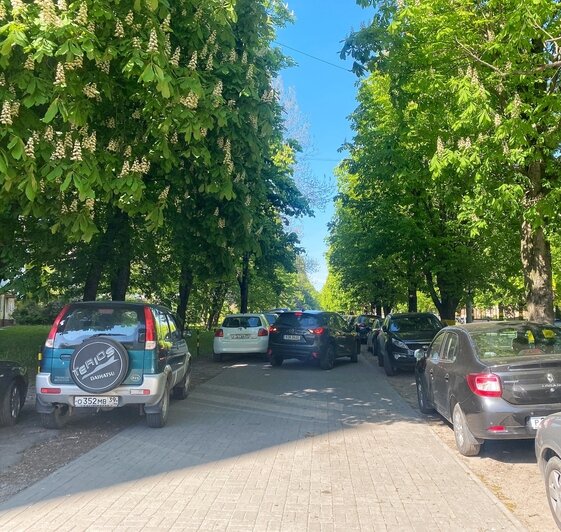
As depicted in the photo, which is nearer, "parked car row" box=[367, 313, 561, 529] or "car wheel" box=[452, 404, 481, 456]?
"parked car row" box=[367, 313, 561, 529]

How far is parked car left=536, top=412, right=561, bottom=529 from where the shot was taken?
4.39m

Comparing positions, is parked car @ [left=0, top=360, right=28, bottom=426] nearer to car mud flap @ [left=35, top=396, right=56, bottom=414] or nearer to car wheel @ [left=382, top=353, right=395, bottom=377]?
car mud flap @ [left=35, top=396, right=56, bottom=414]

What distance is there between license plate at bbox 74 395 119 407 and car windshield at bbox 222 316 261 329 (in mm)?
10937

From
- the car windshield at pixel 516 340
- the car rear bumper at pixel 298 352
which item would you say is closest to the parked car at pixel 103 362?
the car windshield at pixel 516 340

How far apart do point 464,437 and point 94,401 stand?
462 centimetres

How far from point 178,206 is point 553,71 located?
7455 mm

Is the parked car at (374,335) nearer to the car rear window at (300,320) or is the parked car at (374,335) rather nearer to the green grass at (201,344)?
the car rear window at (300,320)

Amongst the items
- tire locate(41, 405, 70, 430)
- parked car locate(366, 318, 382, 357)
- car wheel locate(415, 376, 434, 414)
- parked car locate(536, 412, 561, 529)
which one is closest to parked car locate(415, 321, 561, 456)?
car wheel locate(415, 376, 434, 414)

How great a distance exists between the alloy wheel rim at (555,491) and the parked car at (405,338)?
9.40m

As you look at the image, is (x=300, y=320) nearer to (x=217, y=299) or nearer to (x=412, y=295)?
(x=412, y=295)

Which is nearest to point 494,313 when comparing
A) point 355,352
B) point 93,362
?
point 355,352

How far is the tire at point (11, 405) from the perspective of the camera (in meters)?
7.68

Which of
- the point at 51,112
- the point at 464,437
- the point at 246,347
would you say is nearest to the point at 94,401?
the point at 51,112

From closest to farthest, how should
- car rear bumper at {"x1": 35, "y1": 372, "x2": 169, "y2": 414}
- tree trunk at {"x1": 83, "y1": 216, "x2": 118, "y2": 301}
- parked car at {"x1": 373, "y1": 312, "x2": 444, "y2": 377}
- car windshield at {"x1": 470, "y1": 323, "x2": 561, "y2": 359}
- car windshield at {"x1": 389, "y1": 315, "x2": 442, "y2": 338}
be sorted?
car windshield at {"x1": 470, "y1": 323, "x2": 561, "y2": 359} < car rear bumper at {"x1": 35, "y1": 372, "x2": 169, "y2": 414} < tree trunk at {"x1": 83, "y1": 216, "x2": 118, "y2": 301} < parked car at {"x1": 373, "y1": 312, "x2": 444, "y2": 377} < car windshield at {"x1": 389, "y1": 315, "x2": 442, "y2": 338}
